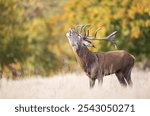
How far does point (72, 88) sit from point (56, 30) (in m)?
2.54

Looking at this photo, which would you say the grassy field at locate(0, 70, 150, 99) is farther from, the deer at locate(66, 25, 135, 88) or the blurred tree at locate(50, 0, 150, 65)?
the blurred tree at locate(50, 0, 150, 65)

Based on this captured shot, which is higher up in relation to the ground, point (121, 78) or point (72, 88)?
point (121, 78)

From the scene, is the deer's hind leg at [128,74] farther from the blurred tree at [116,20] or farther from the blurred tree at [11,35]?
the blurred tree at [11,35]

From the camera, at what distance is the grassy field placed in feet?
31.3

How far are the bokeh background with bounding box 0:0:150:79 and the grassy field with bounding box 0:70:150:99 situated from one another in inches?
25.6

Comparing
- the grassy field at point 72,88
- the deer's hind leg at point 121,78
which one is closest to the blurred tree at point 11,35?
the grassy field at point 72,88

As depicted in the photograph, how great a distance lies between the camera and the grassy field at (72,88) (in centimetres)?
955

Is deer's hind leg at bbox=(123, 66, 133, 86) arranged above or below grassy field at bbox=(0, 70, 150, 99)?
above

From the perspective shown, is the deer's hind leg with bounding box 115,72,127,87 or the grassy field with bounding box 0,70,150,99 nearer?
the deer's hind leg with bounding box 115,72,127,87

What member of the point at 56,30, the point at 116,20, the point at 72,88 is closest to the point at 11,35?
the point at 56,30

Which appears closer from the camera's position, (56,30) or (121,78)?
(121,78)

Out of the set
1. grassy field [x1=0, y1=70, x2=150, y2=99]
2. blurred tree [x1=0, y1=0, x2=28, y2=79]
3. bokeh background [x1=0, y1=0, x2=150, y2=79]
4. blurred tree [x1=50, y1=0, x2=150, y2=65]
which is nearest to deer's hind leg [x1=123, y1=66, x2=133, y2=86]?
grassy field [x1=0, y1=70, x2=150, y2=99]

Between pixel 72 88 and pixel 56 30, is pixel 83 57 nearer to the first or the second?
pixel 72 88

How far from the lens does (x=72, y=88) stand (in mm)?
9773
